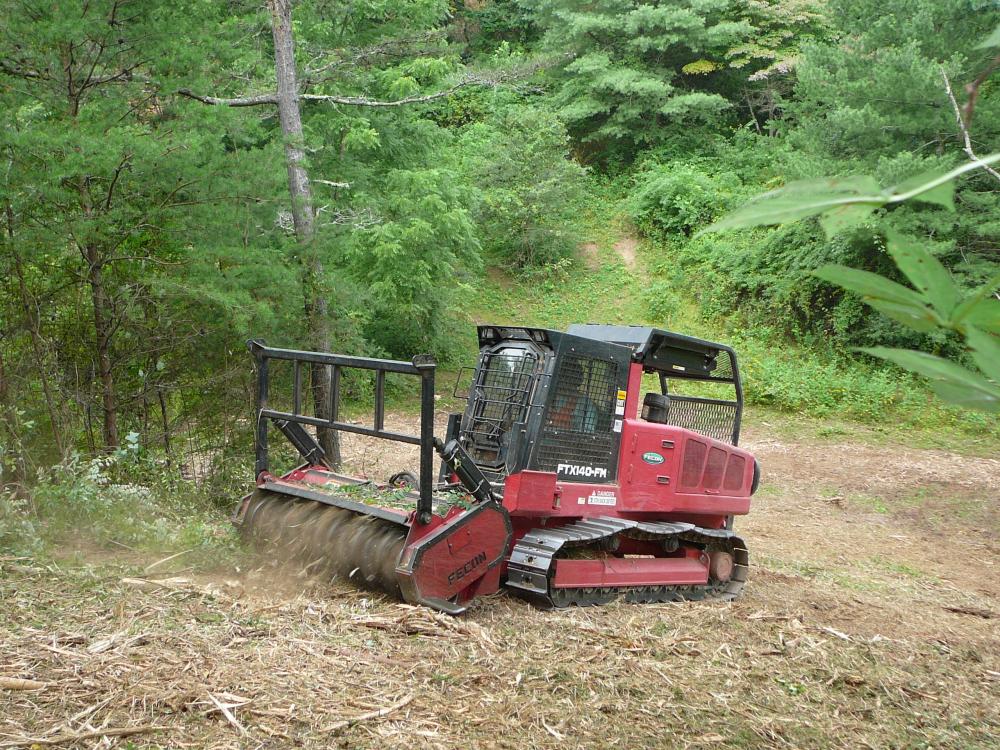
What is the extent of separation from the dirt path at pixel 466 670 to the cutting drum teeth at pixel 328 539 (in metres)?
0.16

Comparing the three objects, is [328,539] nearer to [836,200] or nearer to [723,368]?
[723,368]

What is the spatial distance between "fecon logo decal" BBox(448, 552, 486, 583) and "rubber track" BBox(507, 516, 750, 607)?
0.43 metres

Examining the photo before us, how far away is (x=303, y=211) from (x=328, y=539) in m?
5.18

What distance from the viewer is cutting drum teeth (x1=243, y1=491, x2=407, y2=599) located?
19.8 ft

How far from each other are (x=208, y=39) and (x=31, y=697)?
6406 mm

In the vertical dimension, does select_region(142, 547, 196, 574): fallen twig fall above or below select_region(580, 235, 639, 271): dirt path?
below

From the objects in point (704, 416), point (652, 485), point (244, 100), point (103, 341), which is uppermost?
point (244, 100)

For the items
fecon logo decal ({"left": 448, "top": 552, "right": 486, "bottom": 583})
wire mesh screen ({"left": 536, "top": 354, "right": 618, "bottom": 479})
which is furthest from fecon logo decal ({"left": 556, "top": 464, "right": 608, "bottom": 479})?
fecon logo decal ({"left": 448, "top": 552, "right": 486, "bottom": 583})

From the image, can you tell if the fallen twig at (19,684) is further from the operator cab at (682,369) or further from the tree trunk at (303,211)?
the tree trunk at (303,211)

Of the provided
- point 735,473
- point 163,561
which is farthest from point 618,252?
point 163,561

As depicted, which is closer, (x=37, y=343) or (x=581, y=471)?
(x=581, y=471)

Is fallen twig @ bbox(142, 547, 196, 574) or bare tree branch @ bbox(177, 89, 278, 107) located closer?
fallen twig @ bbox(142, 547, 196, 574)

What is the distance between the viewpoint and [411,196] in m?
17.7

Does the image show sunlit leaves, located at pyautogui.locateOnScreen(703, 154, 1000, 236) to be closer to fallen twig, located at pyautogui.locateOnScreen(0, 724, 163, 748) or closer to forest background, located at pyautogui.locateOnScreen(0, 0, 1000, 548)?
forest background, located at pyautogui.locateOnScreen(0, 0, 1000, 548)
